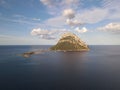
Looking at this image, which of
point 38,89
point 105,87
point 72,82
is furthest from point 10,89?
point 105,87

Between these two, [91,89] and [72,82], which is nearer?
[91,89]

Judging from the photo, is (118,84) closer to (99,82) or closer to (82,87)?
(99,82)

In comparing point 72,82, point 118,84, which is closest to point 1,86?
point 72,82

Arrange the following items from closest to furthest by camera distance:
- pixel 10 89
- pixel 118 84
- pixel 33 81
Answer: pixel 10 89 → pixel 118 84 → pixel 33 81

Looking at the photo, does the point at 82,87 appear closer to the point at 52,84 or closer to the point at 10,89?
the point at 52,84

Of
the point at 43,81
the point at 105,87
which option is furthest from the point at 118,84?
the point at 43,81

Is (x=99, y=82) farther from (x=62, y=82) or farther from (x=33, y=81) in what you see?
(x=33, y=81)

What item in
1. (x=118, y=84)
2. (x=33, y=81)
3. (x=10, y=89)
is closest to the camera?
(x=10, y=89)

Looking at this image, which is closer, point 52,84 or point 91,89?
point 91,89
